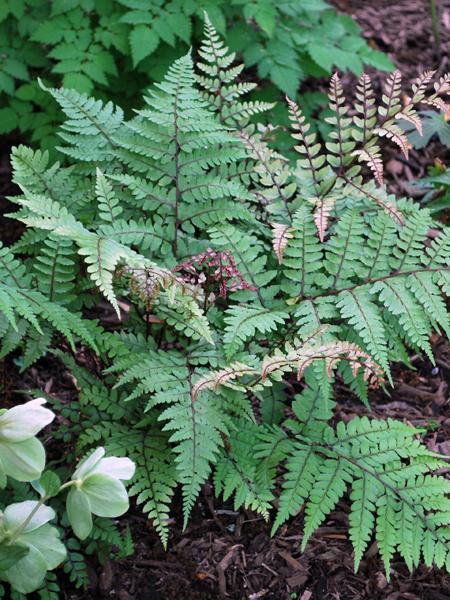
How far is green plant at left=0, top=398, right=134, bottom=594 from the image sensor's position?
2273 millimetres

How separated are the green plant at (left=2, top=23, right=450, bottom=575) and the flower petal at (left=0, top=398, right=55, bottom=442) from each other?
0.42m

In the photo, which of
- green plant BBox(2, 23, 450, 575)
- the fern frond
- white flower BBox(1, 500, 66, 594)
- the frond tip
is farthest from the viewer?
the fern frond

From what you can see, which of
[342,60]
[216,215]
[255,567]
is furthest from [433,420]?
[342,60]

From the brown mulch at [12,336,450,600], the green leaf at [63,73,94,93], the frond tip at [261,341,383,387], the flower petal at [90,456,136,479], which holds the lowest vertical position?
the brown mulch at [12,336,450,600]

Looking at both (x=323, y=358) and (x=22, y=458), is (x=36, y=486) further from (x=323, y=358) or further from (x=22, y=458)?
(x=323, y=358)

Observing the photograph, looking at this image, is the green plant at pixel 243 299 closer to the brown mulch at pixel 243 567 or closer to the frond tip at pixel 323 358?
the frond tip at pixel 323 358

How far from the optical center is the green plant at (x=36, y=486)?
2273 mm

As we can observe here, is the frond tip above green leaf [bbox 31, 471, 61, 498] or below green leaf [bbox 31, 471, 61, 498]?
above

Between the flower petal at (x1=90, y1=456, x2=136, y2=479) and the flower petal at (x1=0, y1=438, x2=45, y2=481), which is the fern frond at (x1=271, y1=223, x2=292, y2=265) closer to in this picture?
the flower petal at (x1=90, y1=456, x2=136, y2=479)

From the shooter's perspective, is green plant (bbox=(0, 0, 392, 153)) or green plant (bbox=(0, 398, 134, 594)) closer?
green plant (bbox=(0, 398, 134, 594))

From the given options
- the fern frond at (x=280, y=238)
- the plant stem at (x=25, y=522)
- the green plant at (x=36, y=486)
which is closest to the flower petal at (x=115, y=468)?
the green plant at (x=36, y=486)

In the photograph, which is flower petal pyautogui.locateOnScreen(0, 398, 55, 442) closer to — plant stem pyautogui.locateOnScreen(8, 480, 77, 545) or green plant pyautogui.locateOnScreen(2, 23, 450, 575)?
plant stem pyautogui.locateOnScreen(8, 480, 77, 545)

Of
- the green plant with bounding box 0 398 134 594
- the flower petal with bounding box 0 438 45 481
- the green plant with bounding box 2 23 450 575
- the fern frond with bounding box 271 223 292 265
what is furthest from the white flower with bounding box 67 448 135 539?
the fern frond with bounding box 271 223 292 265

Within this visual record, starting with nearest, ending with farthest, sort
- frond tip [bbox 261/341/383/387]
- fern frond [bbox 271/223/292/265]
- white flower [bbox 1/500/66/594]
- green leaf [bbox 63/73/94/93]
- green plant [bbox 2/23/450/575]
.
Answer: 1. white flower [bbox 1/500/66/594]
2. frond tip [bbox 261/341/383/387]
3. green plant [bbox 2/23/450/575]
4. fern frond [bbox 271/223/292/265]
5. green leaf [bbox 63/73/94/93]
